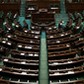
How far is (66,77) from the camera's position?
11688 millimetres

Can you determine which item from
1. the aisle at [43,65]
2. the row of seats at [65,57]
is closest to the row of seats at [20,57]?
the aisle at [43,65]

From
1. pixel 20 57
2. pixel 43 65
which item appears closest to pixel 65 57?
pixel 43 65

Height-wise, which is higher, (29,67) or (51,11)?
(51,11)

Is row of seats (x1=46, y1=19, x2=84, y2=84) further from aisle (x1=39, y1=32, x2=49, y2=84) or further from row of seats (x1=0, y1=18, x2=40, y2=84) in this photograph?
row of seats (x1=0, y1=18, x2=40, y2=84)

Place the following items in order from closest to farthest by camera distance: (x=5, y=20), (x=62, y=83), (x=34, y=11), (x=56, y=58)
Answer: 1. (x=62, y=83)
2. (x=56, y=58)
3. (x=5, y=20)
4. (x=34, y=11)

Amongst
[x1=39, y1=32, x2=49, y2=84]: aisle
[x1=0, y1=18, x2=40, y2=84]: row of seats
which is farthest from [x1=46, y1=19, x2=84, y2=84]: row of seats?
[x1=0, y1=18, x2=40, y2=84]: row of seats

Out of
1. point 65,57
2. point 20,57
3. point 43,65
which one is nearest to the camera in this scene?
point 43,65

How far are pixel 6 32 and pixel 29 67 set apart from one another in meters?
4.80

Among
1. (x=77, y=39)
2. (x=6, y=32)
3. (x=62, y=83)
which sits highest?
(x=6, y=32)

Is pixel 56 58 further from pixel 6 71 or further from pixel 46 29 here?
pixel 46 29

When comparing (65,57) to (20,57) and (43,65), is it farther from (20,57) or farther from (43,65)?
(20,57)

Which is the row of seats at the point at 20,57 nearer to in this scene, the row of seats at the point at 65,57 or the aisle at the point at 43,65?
the aisle at the point at 43,65

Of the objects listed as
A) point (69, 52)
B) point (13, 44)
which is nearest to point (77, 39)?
point (69, 52)

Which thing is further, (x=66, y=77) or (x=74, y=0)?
(x=74, y=0)
